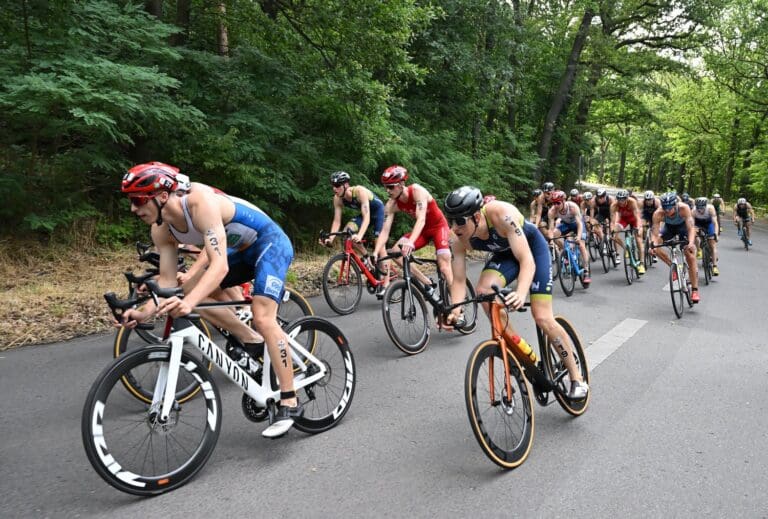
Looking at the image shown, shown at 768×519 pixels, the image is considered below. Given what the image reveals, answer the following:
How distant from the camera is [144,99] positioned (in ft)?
26.8

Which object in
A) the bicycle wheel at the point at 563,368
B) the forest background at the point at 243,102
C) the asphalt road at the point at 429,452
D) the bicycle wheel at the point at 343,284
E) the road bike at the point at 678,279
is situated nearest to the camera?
the asphalt road at the point at 429,452

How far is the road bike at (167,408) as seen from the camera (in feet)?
9.64

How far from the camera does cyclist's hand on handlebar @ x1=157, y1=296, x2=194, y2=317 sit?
119 inches

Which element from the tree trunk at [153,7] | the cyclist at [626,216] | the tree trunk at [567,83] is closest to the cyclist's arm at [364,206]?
the tree trunk at [153,7]

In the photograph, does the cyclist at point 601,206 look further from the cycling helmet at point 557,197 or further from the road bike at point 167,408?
the road bike at point 167,408

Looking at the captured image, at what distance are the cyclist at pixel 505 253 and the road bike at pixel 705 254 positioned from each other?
361 inches

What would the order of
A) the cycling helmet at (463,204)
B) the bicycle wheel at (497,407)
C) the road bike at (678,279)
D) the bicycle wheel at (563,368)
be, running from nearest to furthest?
the bicycle wheel at (497,407), the cycling helmet at (463,204), the bicycle wheel at (563,368), the road bike at (678,279)

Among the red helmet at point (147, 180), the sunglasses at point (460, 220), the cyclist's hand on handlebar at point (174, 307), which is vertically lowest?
the cyclist's hand on handlebar at point (174, 307)

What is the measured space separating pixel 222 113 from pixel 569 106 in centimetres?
2298

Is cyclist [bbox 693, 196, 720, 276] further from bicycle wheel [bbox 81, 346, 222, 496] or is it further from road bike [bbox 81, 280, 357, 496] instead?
bicycle wheel [bbox 81, 346, 222, 496]

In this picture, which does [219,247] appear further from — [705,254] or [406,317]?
[705,254]

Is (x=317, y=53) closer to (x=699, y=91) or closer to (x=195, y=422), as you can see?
(x=195, y=422)

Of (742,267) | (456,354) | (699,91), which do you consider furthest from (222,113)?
(699,91)

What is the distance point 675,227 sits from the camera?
10.5 meters
